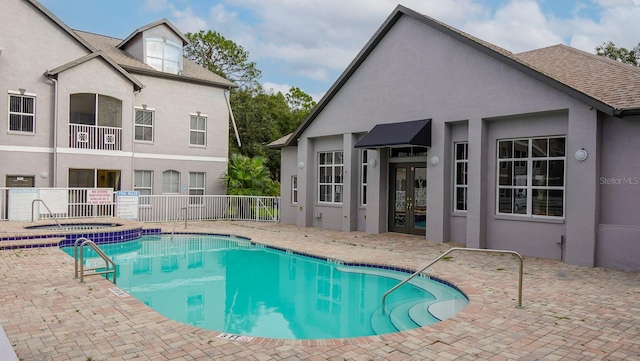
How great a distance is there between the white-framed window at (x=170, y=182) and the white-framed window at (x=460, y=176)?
14340 mm

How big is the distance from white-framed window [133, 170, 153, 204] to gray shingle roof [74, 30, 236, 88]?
4.79 metres

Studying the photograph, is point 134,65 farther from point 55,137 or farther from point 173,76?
point 55,137

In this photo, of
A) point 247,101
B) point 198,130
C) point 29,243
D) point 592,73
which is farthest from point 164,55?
point 592,73

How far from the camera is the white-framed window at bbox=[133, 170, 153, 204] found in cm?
2076

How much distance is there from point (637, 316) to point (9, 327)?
27.4ft

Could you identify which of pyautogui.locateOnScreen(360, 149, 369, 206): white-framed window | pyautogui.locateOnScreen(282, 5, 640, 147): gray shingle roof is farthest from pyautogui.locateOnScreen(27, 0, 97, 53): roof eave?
pyautogui.locateOnScreen(360, 149, 369, 206): white-framed window

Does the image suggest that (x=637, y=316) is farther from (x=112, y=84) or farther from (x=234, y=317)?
(x=112, y=84)

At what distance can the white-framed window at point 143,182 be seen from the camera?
20759 mm

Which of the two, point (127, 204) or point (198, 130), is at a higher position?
point (198, 130)

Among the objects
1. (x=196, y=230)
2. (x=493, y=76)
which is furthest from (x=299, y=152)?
(x=493, y=76)

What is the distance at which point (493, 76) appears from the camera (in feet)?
38.8

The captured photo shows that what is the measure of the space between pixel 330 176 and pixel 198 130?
9068 mm

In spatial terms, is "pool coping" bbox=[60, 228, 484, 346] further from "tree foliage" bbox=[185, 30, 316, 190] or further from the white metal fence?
"tree foliage" bbox=[185, 30, 316, 190]

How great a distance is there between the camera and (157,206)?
65.9 ft
